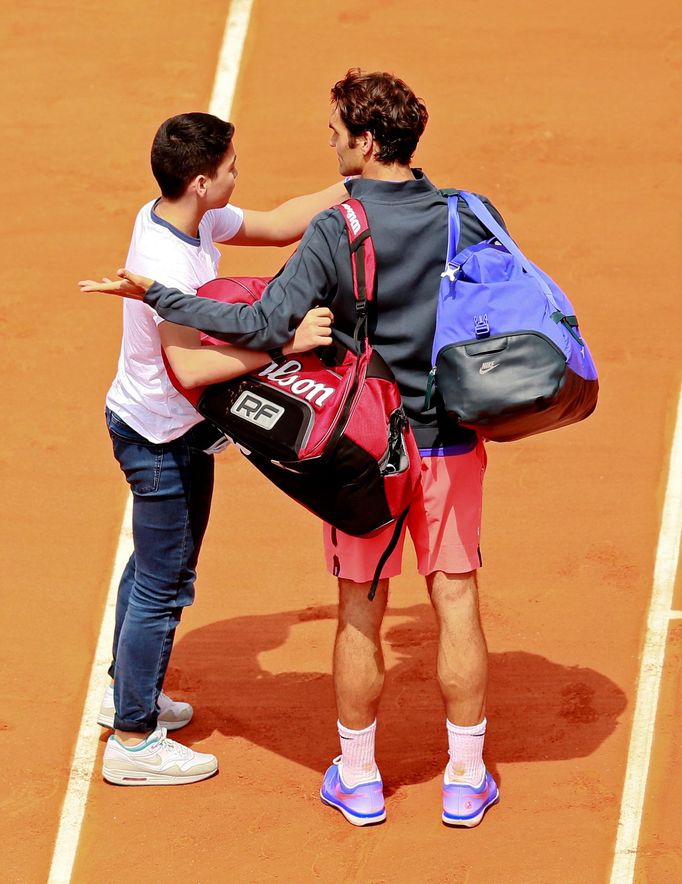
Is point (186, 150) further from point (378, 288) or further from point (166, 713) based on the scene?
point (166, 713)

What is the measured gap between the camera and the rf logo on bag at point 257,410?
200 inches

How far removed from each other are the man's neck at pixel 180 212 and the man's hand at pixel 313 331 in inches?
25.3

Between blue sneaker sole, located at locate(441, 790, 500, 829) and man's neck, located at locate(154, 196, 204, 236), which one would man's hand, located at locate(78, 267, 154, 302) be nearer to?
man's neck, located at locate(154, 196, 204, 236)

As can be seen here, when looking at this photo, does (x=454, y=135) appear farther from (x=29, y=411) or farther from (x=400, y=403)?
(x=400, y=403)

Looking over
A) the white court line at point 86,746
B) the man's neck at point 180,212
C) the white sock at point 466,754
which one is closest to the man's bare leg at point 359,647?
the white sock at point 466,754

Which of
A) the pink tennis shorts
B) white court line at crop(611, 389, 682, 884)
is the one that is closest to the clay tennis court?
white court line at crop(611, 389, 682, 884)

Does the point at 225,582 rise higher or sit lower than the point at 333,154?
lower

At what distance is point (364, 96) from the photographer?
506cm

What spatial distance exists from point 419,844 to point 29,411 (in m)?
3.72

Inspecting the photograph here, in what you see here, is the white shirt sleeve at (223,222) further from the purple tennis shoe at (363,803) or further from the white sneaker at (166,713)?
the purple tennis shoe at (363,803)

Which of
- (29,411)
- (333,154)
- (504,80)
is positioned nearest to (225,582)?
(29,411)

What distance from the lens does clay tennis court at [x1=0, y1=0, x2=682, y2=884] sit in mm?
5773

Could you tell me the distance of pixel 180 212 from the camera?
5.37m

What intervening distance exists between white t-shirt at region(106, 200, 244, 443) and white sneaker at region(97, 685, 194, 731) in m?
1.34
